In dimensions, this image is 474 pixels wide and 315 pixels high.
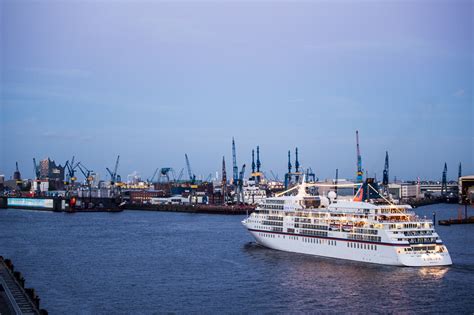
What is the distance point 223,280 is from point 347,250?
9307mm

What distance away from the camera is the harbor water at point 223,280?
28.5m

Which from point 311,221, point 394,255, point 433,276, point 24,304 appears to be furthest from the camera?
point 311,221

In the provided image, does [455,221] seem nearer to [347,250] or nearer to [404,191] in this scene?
[347,250]

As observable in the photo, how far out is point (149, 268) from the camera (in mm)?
38875

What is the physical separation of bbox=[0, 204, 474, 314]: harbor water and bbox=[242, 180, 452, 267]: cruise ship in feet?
2.38

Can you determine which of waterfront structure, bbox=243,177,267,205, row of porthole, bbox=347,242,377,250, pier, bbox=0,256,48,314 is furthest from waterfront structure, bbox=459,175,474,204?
pier, bbox=0,256,48,314

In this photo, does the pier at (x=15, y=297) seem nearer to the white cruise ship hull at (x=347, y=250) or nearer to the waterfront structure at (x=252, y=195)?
the white cruise ship hull at (x=347, y=250)

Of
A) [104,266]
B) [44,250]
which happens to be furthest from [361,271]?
[44,250]

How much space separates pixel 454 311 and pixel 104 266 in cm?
2172

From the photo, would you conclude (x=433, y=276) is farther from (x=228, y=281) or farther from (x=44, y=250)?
(x=44, y=250)

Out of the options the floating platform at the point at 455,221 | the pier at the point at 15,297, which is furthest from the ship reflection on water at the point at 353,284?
the floating platform at the point at 455,221

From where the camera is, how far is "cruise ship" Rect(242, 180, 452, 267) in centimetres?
3672

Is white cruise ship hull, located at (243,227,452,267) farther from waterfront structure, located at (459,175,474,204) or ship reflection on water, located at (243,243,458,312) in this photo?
waterfront structure, located at (459,175,474,204)

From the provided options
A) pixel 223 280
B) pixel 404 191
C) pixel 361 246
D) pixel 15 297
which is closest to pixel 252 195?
pixel 404 191
